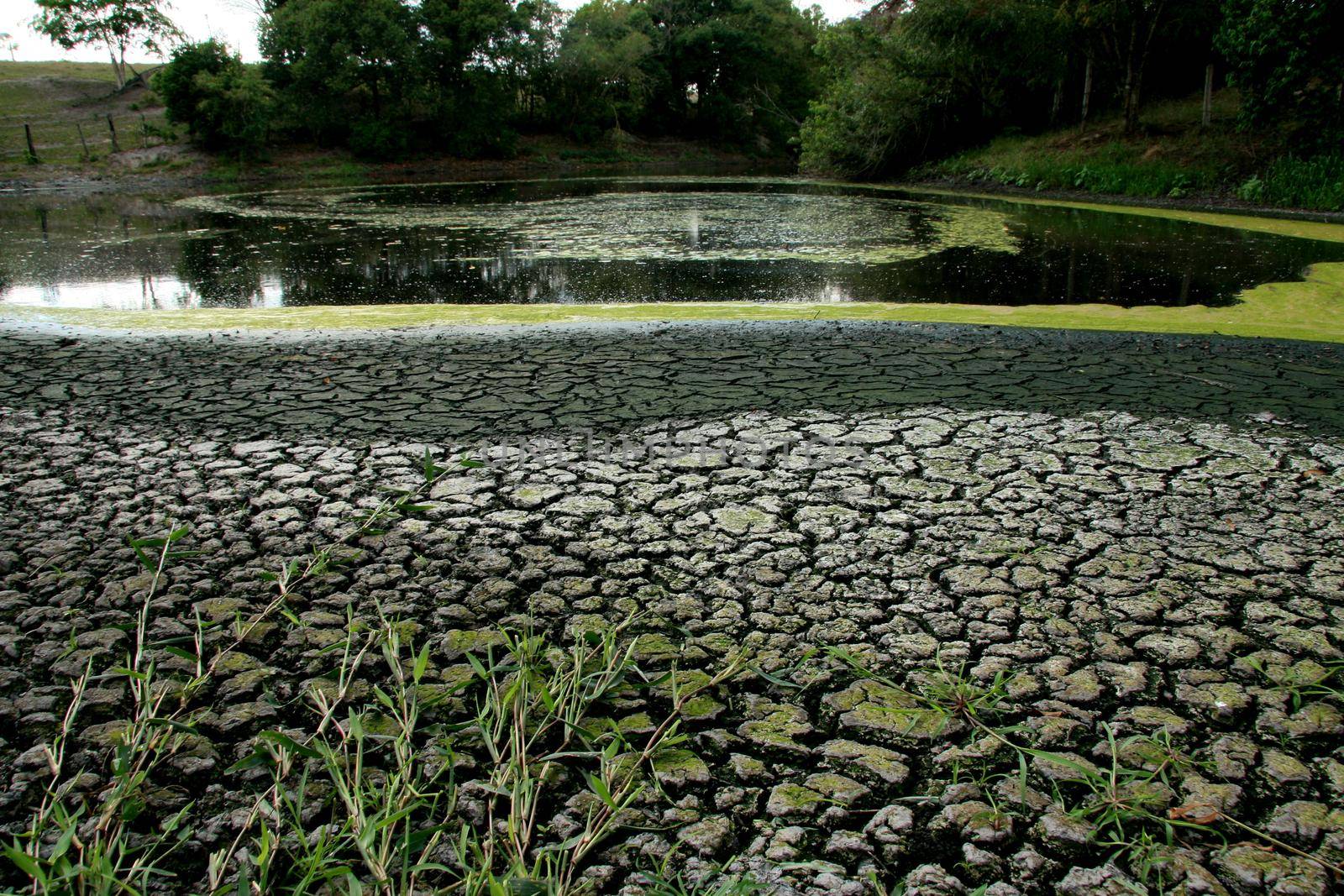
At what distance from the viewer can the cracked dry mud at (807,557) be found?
1.93 metres

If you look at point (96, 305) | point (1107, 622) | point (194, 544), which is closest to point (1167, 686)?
point (1107, 622)

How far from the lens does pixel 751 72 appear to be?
42875 mm

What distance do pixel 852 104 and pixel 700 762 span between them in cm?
2248

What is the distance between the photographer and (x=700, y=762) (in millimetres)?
2074

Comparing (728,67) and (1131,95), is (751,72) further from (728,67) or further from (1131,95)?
(1131,95)

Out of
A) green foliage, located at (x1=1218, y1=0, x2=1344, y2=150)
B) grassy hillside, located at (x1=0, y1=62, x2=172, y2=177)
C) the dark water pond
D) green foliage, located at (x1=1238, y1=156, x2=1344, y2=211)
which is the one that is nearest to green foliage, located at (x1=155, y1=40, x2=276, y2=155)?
grassy hillside, located at (x1=0, y1=62, x2=172, y2=177)

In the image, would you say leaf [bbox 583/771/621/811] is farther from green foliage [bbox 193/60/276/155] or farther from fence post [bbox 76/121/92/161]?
green foliage [bbox 193/60/276/155]

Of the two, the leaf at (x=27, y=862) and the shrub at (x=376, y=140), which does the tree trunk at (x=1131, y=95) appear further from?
the shrub at (x=376, y=140)

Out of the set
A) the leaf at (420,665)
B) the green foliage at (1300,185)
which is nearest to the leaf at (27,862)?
the leaf at (420,665)

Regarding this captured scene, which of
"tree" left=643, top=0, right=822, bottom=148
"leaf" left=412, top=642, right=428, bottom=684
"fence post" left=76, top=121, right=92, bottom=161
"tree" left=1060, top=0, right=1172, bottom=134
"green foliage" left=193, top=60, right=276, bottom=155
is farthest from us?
"tree" left=643, top=0, right=822, bottom=148

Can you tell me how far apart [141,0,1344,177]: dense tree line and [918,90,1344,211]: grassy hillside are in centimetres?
65

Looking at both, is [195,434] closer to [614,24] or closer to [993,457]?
[993,457]

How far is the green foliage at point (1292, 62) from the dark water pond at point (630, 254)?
10.6 ft

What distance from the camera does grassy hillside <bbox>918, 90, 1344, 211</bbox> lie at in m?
13.1
